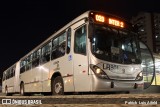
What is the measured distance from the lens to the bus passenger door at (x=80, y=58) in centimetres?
971

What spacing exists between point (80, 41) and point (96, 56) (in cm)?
107

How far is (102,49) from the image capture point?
9734 mm

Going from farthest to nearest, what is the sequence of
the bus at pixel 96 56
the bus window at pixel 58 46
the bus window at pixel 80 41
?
the bus window at pixel 58 46 → the bus window at pixel 80 41 → the bus at pixel 96 56

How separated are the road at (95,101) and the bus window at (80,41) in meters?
5.65

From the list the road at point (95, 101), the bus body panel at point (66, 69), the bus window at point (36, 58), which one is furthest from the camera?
the bus window at point (36, 58)

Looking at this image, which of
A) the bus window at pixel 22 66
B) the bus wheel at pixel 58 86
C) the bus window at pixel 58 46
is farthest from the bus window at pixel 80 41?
the bus window at pixel 22 66

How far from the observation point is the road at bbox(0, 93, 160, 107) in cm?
357

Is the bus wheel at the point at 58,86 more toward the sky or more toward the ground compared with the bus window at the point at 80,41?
more toward the ground

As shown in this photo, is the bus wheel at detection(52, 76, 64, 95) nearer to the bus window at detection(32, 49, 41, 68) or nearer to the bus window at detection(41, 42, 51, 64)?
the bus window at detection(41, 42, 51, 64)

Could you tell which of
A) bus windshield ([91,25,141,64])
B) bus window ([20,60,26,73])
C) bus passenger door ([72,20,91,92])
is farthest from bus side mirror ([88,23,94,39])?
bus window ([20,60,26,73])

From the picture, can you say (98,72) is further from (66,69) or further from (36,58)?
(36,58)

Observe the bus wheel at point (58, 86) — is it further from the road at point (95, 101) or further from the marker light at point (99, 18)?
the road at point (95, 101)

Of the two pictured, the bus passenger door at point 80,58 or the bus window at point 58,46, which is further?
the bus window at point 58,46

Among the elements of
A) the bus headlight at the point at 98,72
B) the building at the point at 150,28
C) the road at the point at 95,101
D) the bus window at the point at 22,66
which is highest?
the building at the point at 150,28
